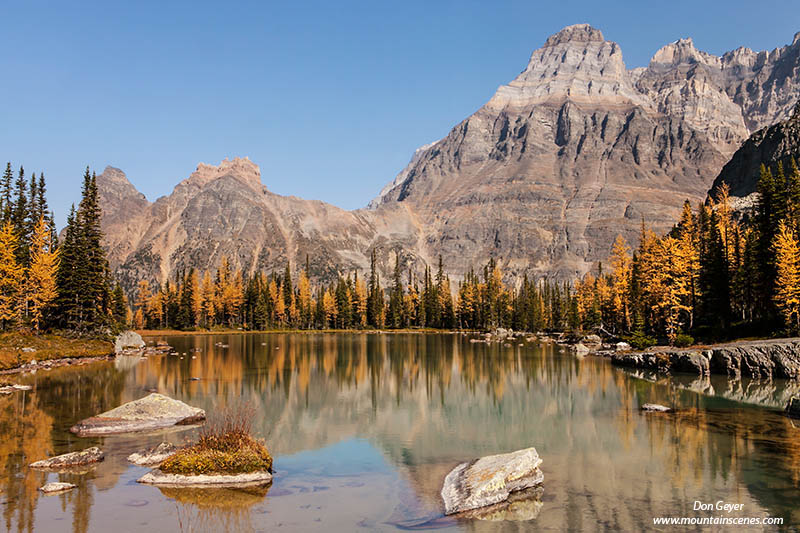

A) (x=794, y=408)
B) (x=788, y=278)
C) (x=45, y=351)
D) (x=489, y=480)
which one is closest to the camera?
(x=489, y=480)

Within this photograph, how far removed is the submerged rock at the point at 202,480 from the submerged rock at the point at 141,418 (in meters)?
9.01

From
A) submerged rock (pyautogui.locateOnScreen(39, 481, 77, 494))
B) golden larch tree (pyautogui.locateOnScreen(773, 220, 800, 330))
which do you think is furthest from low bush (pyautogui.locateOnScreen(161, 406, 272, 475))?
golden larch tree (pyautogui.locateOnScreen(773, 220, 800, 330))

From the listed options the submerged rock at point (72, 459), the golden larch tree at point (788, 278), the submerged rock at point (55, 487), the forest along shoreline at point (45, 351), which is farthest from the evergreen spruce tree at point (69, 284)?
the golden larch tree at point (788, 278)

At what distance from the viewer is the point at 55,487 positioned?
18.0 meters

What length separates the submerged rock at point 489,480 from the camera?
17609 mm

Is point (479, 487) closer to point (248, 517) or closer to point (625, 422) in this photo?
point (248, 517)

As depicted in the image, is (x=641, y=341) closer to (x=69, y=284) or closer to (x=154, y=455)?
(x=154, y=455)

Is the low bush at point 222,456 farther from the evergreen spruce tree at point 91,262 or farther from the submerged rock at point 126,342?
the submerged rock at point 126,342

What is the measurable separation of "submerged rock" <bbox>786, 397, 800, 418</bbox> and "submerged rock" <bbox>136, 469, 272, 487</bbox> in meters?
30.5

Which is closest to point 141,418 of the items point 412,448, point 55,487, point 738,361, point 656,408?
point 55,487

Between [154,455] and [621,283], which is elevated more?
[621,283]

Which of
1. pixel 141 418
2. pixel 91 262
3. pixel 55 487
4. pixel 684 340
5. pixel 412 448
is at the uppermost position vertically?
pixel 91 262

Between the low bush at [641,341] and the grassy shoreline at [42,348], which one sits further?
the low bush at [641,341]

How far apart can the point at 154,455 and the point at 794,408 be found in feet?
114
